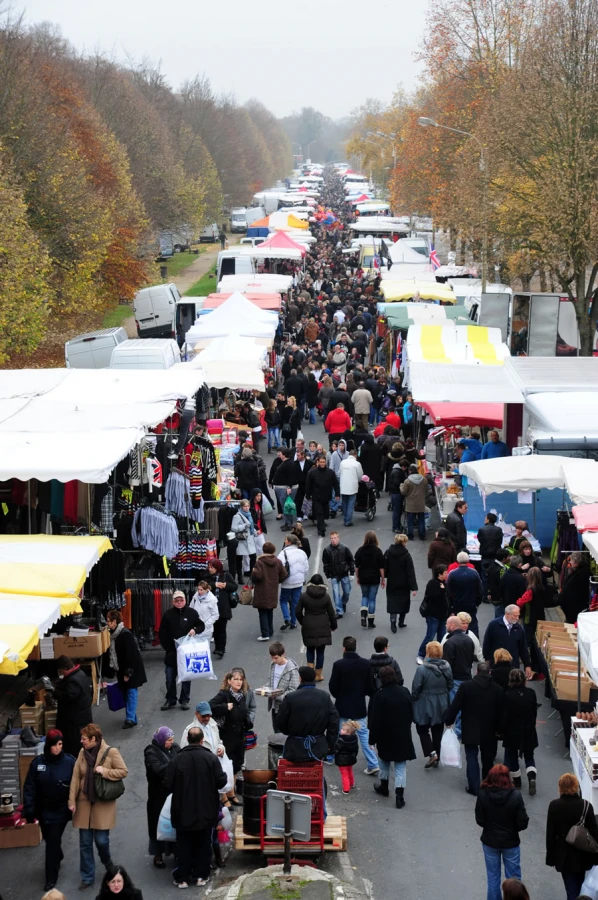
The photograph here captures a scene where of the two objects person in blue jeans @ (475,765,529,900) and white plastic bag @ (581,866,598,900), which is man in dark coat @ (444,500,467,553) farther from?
white plastic bag @ (581,866,598,900)

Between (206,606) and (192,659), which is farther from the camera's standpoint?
(206,606)

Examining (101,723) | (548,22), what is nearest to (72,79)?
(548,22)

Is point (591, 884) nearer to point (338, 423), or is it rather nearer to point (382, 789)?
point (382, 789)

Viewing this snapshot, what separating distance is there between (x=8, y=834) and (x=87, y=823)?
3.27 ft

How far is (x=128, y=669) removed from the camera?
1167 cm

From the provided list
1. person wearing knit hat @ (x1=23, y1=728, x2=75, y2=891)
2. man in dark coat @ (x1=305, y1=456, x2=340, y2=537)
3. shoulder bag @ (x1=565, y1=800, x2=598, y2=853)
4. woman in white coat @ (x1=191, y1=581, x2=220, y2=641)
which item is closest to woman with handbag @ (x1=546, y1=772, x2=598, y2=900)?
shoulder bag @ (x1=565, y1=800, x2=598, y2=853)

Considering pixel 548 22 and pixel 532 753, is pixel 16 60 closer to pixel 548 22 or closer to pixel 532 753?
pixel 548 22

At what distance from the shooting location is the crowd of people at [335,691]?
8.77 meters

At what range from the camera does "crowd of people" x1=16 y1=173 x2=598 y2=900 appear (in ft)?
28.8

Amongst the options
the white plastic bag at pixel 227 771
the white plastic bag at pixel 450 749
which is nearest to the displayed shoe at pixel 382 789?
the white plastic bag at pixel 450 749

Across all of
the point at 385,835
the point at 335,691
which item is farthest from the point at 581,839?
the point at 335,691

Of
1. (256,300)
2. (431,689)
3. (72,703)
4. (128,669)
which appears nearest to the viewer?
(72,703)

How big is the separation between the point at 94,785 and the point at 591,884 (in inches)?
136

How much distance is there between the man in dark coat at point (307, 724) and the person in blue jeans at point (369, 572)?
5.12m
